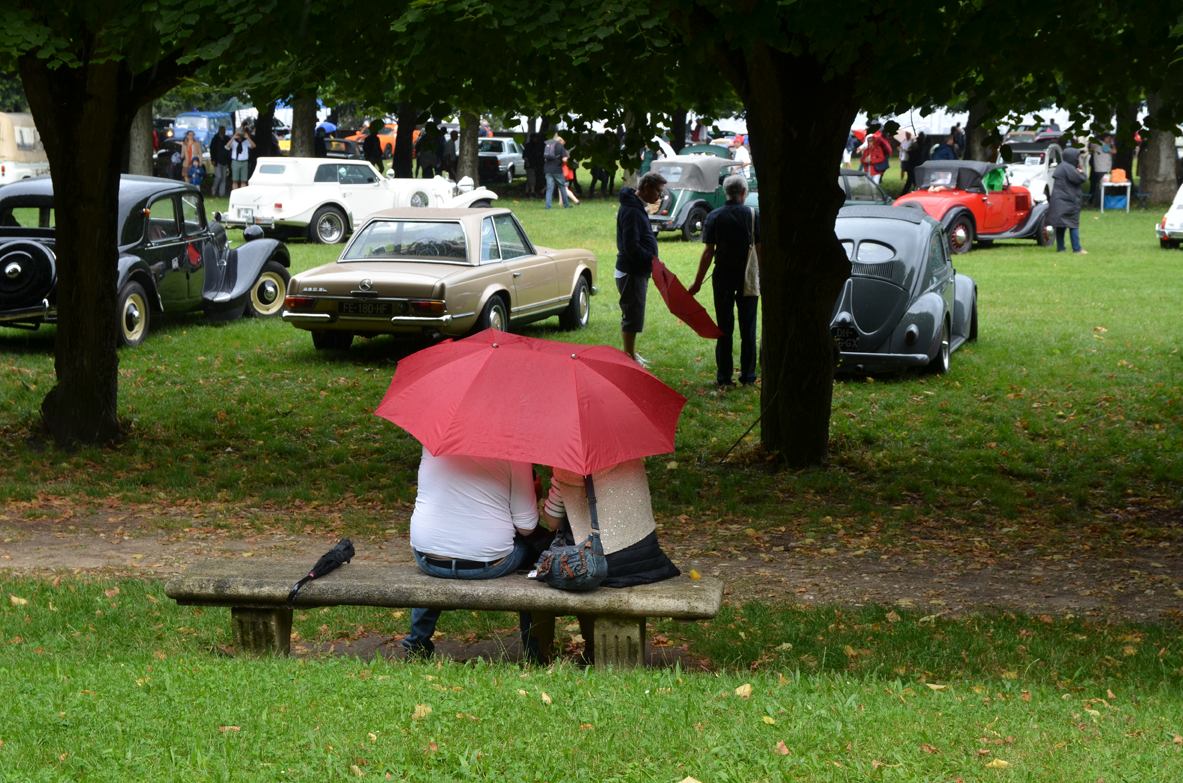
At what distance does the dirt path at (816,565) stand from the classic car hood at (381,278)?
194 inches

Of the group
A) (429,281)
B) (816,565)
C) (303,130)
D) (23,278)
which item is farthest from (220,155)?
(816,565)

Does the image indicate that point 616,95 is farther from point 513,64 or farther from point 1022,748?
point 1022,748

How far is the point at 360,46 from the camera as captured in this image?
7.91 m

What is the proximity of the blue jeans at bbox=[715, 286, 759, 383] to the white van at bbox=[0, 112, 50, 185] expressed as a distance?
2540cm

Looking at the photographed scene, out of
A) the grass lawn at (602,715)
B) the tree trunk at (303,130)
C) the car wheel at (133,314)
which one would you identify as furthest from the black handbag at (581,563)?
the tree trunk at (303,130)

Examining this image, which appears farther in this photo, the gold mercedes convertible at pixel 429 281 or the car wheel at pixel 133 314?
the car wheel at pixel 133 314

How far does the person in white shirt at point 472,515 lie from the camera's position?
4.78m

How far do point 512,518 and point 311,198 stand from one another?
20.7 meters

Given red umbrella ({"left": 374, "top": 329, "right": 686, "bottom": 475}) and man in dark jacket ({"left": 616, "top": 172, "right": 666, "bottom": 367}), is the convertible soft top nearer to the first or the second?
man in dark jacket ({"left": 616, "top": 172, "right": 666, "bottom": 367})

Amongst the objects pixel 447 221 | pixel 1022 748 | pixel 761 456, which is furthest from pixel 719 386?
pixel 1022 748

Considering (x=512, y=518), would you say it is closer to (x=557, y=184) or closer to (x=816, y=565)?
(x=816, y=565)

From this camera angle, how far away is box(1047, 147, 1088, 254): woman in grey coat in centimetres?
2342

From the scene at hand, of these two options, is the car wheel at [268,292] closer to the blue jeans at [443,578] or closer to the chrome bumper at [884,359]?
the chrome bumper at [884,359]

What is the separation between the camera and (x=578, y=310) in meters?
15.6
